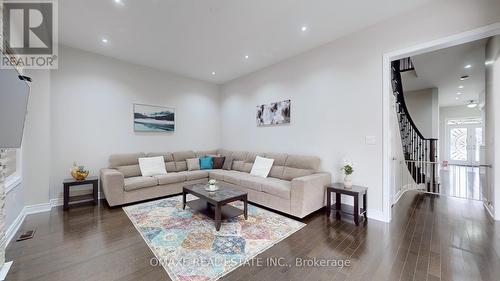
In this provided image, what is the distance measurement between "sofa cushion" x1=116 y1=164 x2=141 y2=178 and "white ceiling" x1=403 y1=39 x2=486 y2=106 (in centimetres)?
632

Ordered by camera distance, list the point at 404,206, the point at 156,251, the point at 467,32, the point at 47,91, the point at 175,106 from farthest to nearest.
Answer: the point at 175,106
the point at 404,206
the point at 47,91
the point at 467,32
the point at 156,251

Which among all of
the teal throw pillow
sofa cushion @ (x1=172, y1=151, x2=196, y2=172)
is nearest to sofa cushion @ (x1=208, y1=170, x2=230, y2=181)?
the teal throw pillow

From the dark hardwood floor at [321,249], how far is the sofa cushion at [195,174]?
1518 millimetres

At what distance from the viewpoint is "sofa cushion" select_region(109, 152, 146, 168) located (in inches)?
→ 164

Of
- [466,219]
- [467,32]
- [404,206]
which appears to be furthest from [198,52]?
[466,219]

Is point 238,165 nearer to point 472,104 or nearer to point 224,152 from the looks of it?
point 224,152

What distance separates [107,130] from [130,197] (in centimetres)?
162

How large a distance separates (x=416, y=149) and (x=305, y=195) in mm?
4556

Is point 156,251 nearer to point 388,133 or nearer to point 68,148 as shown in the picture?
point 68,148

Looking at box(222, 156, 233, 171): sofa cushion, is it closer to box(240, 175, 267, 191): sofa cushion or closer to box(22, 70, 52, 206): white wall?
box(240, 175, 267, 191): sofa cushion

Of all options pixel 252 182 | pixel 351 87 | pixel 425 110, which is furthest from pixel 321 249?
pixel 425 110

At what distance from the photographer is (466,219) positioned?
304 cm

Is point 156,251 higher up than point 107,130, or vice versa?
point 107,130

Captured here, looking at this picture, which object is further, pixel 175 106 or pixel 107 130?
pixel 175 106
